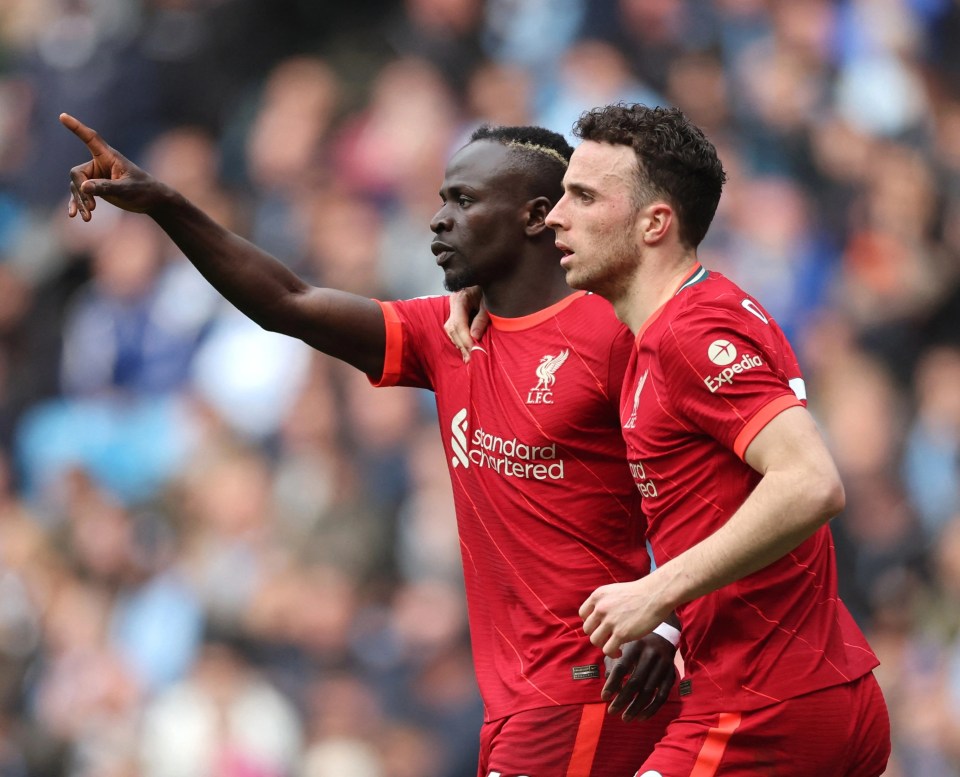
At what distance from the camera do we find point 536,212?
5.06m

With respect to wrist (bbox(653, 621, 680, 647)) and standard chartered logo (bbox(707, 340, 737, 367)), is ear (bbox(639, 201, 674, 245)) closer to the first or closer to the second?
standard chartered logo (bbox(707, 340, 737, 367))

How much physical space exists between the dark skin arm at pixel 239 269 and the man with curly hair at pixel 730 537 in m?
1.07

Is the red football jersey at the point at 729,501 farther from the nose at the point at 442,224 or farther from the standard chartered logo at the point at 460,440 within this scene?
the nose at the point at 442,224

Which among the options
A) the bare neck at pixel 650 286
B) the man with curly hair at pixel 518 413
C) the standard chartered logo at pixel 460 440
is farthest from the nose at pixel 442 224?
the bare neck at pixel 650 286

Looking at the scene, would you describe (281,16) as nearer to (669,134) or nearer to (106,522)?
(106,522)

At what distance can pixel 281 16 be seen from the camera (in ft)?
39.5

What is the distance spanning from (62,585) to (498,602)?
20.7ft

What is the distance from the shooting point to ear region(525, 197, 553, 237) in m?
5.04

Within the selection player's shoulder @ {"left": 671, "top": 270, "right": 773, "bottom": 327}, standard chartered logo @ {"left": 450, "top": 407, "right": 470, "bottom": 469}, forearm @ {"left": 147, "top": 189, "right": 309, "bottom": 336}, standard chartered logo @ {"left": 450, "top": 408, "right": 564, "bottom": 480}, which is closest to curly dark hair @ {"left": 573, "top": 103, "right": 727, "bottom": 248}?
player's shoulder @ {"left": 671, "top": 270, "right": 773, "bottom": 327}

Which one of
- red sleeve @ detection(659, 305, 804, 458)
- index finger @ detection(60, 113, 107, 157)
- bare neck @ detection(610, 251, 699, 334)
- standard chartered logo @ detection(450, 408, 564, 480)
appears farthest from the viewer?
standard chartered logo @ detection(450, 408, 564, 480)

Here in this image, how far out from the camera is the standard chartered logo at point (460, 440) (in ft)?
16.3

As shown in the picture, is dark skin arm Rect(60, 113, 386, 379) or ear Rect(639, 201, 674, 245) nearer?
ear Rect(639, 201, 674, 245)

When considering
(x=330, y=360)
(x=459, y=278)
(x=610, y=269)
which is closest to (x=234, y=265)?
(x=459, y=278)

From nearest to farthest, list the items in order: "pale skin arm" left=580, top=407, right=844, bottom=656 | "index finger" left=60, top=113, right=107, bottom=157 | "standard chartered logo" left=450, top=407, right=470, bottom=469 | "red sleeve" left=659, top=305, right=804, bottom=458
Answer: "pale skin arm" left=580, top=407, right=844, bottom=656 → "red sleeve" left=659, top=305, right=804, bottom=458 → "index finger" left=60, top=113, right=107, bottom=157 → "standard chartered logo" left=450, top=407, right=470, bottom=469
